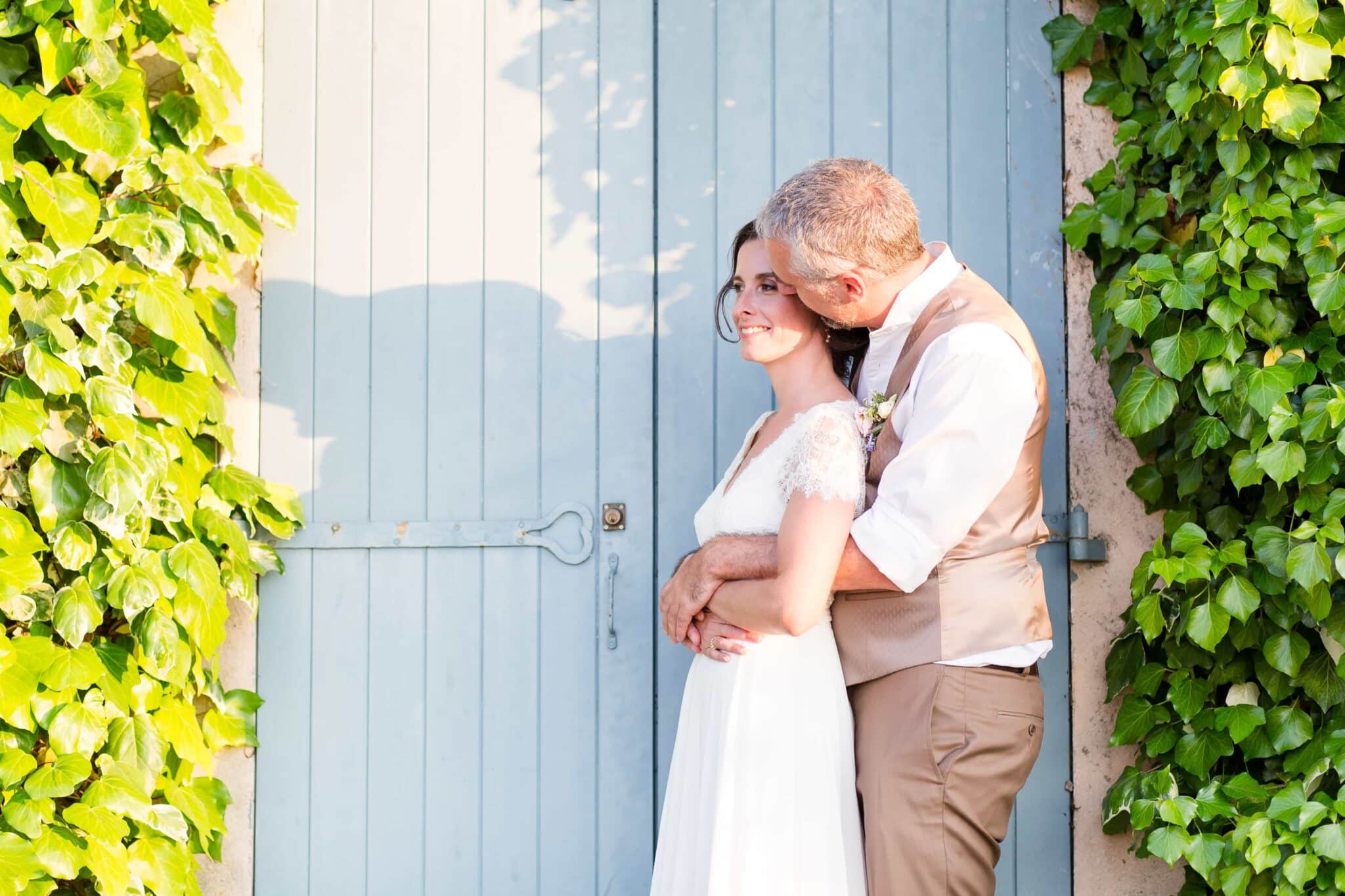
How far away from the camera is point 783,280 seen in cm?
192

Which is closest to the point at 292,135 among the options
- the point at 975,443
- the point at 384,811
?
the point at 384,811

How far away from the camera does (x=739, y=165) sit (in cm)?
251

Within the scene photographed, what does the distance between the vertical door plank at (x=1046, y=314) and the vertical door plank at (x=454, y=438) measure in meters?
1.19

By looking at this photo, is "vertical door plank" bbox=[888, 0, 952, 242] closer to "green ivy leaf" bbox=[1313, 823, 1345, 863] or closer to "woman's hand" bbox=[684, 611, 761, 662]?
"woman's hand" bbox=[684, 611, 761, 662]

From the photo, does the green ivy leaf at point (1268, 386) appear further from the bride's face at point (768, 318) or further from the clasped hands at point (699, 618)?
the clasped hands at point (699, 618)

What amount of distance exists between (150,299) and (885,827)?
5.42 feet

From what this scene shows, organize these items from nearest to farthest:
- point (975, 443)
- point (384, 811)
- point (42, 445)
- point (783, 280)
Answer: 1. point (975, 443)
2. point (783, 280)
3. point (42, 445)
4. point (384, 811)

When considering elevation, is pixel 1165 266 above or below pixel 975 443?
above

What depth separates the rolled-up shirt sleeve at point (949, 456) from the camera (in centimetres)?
170

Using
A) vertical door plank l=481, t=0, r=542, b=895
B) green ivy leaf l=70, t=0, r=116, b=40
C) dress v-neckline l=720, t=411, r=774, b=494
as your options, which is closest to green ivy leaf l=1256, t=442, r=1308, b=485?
dress v-neckline l=720, t=411, r=774, b=494

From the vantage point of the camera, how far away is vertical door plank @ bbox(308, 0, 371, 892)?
2438mm

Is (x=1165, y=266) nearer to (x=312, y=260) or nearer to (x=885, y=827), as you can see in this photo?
(x=885, y=827)

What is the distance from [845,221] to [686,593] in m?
0.70

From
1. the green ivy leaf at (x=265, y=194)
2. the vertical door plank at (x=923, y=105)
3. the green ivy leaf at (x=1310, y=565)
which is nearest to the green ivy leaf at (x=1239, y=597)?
the green ivy leaf at (x=1310, y=565)
